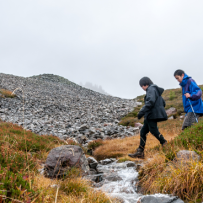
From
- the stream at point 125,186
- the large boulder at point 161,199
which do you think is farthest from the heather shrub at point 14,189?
the large boulder at point 161,199

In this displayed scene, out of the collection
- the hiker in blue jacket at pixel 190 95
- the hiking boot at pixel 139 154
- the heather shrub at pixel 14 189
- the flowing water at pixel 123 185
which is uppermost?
the hiker in blue jacket at pixel 190 95

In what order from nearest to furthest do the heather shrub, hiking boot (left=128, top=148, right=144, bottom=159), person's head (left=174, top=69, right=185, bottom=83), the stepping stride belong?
the heather shrub
the stepping stride
person's head (left=174, top=69, right=185, bottom=83)
hiking boot (left=128, top=148, right=144, bottom=159)

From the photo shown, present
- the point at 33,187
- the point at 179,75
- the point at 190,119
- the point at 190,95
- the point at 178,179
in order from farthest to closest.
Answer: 1. the point at 190,119
2. the point at 179,75
3. the point at 190,95
4. the point at 178,179
5. the point at 33,187

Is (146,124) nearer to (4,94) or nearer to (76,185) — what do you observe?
(76,185)

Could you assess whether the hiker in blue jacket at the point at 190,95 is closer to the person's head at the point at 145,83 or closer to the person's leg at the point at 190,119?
the person's leg at the point at 190,119

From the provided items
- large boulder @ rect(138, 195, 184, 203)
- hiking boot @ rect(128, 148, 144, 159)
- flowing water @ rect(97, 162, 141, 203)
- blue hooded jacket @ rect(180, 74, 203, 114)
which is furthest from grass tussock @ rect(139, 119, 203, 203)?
blue hooded jacket @ rect(180, 74, 203, 114)

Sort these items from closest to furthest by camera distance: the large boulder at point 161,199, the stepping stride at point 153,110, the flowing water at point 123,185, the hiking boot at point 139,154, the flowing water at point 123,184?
the large boulder at point 161,199 < the flowing water at point 123,184 < the flowing water at point 123,185 < the stepping stride at point 153,110 < the hiking boot at point 139,154

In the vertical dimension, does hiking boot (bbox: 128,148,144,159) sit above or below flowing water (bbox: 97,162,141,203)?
above

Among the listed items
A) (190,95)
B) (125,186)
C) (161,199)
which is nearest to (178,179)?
(161,199)

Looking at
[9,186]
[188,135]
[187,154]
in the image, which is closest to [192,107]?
[188,135]

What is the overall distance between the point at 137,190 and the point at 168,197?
129cm

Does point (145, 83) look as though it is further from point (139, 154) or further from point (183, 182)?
point (183, 182)

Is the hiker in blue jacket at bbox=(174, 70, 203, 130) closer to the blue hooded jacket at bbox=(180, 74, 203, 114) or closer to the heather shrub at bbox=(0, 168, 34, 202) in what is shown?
the blue hooded jacket at bbox=(180, 74, 203, 114)

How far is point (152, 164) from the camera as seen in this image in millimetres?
4707
